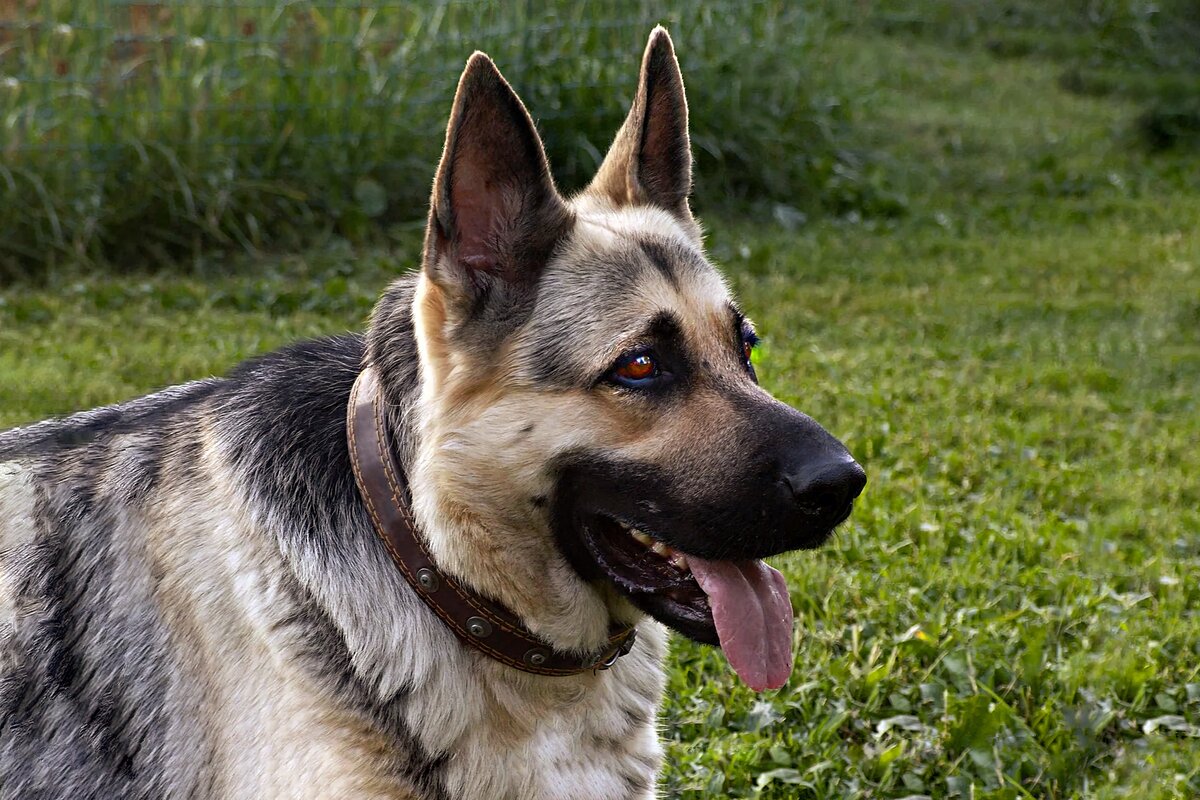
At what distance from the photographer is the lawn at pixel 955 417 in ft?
12.0

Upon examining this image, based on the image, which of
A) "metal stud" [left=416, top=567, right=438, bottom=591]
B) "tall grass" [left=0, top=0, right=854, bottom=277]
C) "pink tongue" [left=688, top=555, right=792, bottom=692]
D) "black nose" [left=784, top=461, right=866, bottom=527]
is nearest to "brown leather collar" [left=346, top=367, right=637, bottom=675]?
"metal stud" [left=416, top=567, right=438, bottom=591]

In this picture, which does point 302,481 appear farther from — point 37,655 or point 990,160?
point 990,160

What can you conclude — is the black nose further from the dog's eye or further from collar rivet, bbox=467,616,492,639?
collar rivet, bbox=467,616,492,639

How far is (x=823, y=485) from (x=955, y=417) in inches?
136

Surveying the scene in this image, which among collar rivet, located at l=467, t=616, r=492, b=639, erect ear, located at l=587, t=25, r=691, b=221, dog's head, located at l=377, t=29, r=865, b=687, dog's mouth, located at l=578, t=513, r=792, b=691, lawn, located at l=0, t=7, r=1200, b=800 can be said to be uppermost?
erect ear, located at l=587, t=25, r=691, b=221

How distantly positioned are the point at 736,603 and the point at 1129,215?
7.54 meters

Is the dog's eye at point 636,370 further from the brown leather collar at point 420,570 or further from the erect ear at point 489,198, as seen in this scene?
the brown leather collar at point 420,570

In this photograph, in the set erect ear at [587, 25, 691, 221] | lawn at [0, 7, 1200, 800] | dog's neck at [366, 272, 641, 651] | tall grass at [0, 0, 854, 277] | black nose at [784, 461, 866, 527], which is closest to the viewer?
black nose at [784, 461, 866, 527]

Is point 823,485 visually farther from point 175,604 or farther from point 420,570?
point 175,604

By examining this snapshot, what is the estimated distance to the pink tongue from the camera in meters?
2.81

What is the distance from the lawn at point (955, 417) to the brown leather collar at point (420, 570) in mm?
932

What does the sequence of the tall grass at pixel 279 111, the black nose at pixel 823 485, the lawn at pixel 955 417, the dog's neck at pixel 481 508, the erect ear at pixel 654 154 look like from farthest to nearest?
the tall grass at pixel 279 111 < the lawn at pixel 955 417 < the erect ear at pixel 654 154 < the dog's neck at pixel 481 508 < the black nose at pixel 823 485

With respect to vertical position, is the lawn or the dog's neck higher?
the dog's neck

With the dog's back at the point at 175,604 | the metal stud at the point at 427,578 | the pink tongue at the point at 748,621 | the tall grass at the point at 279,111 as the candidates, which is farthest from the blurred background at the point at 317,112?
the pink tongue at the point at 748,621
